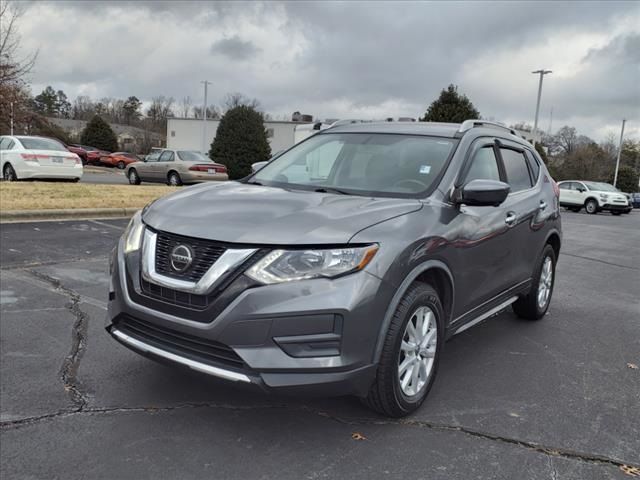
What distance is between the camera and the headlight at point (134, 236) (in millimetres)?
3091

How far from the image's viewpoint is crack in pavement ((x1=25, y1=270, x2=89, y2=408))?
3.34 m

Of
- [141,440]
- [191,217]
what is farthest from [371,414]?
[191,217]

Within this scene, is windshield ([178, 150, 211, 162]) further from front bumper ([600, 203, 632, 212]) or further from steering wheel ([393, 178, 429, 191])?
front bumper ([600, 203, 632, 212])

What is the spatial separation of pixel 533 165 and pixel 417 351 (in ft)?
9.54

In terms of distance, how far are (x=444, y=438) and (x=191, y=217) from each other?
6.05 feet

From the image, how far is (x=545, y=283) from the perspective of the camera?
5.43 meters

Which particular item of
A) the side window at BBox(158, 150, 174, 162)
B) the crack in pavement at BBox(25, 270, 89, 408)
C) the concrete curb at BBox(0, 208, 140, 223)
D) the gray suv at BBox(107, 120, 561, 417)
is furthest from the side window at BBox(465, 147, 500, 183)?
the side window at BBox(158, 150, 174, 162)

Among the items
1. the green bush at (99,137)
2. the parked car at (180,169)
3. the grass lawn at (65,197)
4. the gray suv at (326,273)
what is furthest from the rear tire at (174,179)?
the green bush at (99,137)

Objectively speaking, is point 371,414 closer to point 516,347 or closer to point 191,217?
point 191,217

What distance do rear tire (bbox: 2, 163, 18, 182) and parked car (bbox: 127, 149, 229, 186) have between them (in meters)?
5.91

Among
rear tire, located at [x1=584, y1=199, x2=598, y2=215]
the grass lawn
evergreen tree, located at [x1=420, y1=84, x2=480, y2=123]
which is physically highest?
evergreen tree, located at [x1=420, y1=84, x2=480, y2=123]

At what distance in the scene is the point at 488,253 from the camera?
3.90 meters

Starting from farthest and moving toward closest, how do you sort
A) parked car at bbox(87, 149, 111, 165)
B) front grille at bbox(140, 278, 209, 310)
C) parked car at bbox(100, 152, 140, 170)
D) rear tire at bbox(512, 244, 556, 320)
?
parked car at bbox(87, 149, 111, 165) < parked car at bbox(100, 152, 140, 170) < rear tire at bbox(512, 244, 556, 320) < front grille at bbox(140, 278, 209, 310)

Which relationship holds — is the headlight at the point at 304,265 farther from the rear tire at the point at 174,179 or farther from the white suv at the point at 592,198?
the white suv at the point at 592,198
